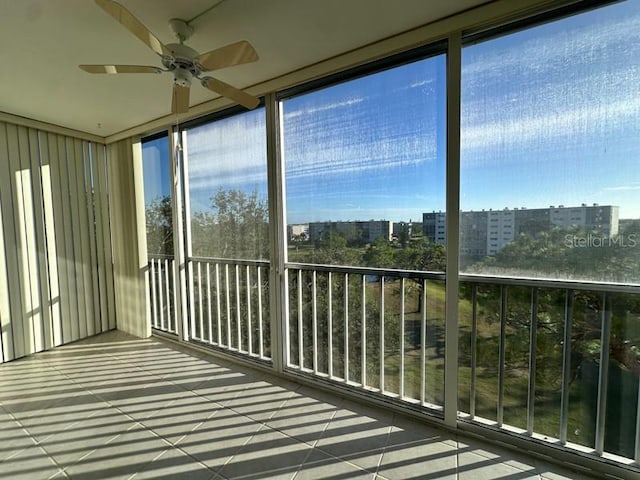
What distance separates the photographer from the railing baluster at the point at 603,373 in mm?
1597

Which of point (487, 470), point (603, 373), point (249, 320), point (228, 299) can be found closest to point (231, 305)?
point (228, 299)

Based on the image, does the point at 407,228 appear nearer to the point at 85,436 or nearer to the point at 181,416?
the point at 181,416

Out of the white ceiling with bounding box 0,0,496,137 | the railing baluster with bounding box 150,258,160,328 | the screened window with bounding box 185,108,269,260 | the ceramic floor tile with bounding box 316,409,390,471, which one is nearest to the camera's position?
the white ceiling with bounding box 0,0,496,137

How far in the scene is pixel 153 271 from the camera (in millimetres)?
3748

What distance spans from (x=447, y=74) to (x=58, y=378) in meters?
3.93

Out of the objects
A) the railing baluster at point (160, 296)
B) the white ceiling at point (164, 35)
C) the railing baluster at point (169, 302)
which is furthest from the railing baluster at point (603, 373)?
the railing baluster at point (160, 296)

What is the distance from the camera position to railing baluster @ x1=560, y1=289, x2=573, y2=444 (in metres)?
1.70

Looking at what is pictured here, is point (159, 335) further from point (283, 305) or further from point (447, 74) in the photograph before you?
point (447, 74)

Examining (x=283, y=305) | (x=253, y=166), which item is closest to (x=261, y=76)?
A: (x=253, y=166)

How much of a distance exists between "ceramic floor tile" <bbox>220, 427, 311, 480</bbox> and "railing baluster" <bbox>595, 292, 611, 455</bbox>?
163 cm

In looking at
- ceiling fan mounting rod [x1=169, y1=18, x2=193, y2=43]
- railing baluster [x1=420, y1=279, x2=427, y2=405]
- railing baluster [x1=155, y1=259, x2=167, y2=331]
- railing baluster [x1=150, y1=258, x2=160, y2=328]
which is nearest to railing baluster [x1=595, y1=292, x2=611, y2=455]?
railing baluster [x1=420, y1=279, x2=427, y2=405]

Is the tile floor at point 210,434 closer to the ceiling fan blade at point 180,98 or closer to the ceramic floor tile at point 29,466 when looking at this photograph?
the ceramic floor tile at point 29,466

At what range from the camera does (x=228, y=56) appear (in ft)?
4.88

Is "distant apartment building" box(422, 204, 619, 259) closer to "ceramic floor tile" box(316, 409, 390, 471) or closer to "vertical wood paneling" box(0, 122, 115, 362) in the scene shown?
"ceramic floor tile" box(316, 409, 390, 471)
